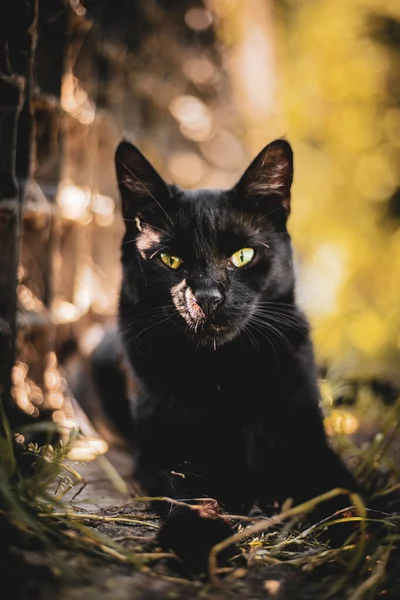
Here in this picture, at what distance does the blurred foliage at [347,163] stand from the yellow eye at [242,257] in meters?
1.80

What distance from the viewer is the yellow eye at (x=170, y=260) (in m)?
1.35

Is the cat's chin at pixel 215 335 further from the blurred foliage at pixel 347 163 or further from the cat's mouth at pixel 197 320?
the blurred foliage at pixel 347 163

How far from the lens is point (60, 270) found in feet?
7.32

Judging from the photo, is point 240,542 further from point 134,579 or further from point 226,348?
point 226,348

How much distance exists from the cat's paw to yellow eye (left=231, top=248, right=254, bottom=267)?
0.60m

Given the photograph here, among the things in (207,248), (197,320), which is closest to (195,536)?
(197,320)

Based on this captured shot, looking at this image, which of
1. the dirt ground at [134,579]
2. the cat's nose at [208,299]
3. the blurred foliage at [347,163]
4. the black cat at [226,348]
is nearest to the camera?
the dirt ground at [134,579]

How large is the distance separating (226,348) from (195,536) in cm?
51

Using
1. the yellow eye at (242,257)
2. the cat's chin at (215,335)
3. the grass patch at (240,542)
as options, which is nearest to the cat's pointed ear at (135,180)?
the yellow eye at (242,257)

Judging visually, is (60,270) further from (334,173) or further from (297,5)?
(297,5)

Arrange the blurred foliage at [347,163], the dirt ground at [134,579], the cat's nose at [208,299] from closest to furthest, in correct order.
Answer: the dirt ground at [134,579] → the cat's nose at [208,299] → the blurred foliage at [347,163]

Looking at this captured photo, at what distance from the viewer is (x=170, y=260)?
135cm

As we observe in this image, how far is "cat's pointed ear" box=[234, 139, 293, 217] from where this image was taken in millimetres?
1364

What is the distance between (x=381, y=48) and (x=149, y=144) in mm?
1631
